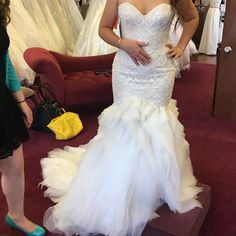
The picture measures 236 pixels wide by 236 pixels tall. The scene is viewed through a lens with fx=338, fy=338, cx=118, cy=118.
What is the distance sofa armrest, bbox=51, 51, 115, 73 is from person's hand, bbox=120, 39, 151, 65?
2.15 metres

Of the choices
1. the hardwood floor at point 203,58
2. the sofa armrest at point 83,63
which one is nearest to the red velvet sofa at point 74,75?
the sofa armrest at point 83,63

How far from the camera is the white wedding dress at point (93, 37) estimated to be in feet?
16.0

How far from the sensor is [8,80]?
154 centimetres

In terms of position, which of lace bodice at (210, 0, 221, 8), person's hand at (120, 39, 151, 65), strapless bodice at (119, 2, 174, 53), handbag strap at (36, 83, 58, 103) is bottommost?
handbag strap at (36, 83, 58, 103)

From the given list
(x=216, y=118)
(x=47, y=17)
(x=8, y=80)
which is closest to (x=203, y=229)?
(x=8, y=80)

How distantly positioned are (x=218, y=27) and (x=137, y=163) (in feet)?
17.2

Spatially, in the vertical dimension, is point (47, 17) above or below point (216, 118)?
above

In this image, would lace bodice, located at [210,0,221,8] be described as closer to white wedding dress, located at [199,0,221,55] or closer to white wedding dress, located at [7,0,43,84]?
white wedding dress, located at [199,0,221,55]

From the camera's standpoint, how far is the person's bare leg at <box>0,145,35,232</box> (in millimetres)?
1652

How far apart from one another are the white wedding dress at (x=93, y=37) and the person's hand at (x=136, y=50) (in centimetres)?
314

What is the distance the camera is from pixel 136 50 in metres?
1.66

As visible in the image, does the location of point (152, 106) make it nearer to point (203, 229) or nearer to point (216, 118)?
point (203, 229)

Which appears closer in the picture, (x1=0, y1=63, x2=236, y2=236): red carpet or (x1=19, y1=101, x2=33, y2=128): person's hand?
(x1=19, y1=101, x2=33, y2=128): person's hand

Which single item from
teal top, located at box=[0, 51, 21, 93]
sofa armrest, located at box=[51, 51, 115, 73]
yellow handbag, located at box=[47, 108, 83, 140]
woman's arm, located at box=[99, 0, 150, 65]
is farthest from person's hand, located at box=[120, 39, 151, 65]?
sofa armrest, located at box=[51, 51, 115, 73]
